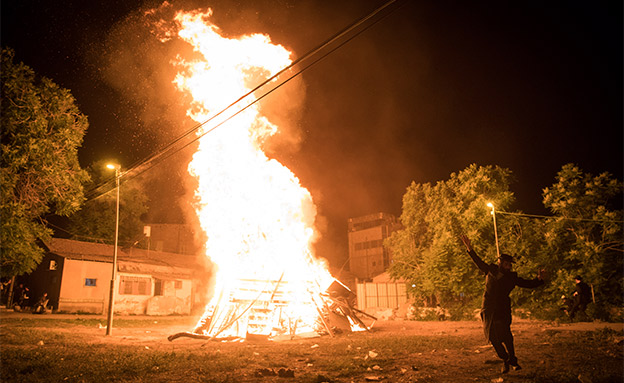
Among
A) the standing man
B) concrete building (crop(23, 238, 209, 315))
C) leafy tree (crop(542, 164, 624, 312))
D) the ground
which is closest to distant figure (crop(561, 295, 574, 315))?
leafy tree (crop(542, 164, 624, 312))

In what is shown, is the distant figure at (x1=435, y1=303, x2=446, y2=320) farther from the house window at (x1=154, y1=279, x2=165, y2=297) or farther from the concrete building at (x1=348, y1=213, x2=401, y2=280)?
the concrete building at (x1=348, y1=213, x2=401, y2=280)

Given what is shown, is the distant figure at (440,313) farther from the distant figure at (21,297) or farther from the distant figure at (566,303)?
the distant figure at (21,297)

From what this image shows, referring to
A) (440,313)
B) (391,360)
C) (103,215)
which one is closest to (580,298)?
(440,313)

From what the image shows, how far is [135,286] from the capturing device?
36.1 metres

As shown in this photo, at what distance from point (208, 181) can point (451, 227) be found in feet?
58.9

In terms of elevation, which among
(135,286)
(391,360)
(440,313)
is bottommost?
(440,313)

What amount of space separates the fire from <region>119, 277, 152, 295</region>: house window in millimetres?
19047

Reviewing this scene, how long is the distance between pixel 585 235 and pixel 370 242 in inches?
2168

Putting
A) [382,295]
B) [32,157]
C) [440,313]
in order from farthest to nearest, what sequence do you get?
[382,295]
[440,313]
[32,157]

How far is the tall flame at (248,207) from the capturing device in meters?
17.0

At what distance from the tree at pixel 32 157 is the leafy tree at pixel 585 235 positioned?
2660cm

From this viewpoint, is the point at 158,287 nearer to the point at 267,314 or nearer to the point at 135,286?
the point at 135,286

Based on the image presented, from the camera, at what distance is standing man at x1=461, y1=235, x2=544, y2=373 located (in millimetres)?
7844

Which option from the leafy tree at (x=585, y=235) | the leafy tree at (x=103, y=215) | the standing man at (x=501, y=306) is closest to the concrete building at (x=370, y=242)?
the leafy tree at (x=103, y=215)
